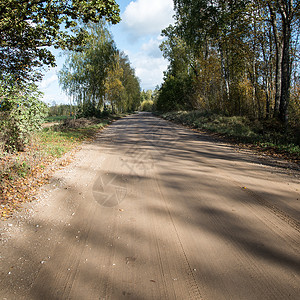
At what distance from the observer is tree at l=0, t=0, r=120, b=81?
7.94m

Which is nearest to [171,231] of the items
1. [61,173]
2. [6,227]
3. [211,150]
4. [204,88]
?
[6,227]

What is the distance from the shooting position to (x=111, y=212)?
3.40 meters

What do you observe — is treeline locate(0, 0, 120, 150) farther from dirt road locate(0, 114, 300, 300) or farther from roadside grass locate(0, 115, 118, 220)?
dirt road locate(0, 114, 300, 300)

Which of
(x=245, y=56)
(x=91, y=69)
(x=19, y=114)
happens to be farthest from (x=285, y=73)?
(x=91, y=69)

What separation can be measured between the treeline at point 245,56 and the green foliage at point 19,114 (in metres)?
10.1

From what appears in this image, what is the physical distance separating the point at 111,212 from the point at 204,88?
728 inches

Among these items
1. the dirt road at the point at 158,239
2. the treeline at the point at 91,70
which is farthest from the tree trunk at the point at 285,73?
the treeline at the point at 91,70

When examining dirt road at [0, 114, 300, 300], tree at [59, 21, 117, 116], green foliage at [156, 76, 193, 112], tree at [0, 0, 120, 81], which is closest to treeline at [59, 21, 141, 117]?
tree at [59, 21, 117, 116]

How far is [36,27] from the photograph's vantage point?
29.7 ft

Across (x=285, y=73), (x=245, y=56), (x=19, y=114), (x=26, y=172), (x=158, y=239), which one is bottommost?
(x=158, y=239)

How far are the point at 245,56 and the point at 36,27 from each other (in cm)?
1304

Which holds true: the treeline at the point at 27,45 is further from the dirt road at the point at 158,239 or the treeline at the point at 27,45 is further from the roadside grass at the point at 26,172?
the dirt road at the point at 158,239

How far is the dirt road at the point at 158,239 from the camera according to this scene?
201 cm

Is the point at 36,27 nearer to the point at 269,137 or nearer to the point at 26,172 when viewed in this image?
the point at 26,172
